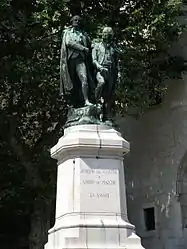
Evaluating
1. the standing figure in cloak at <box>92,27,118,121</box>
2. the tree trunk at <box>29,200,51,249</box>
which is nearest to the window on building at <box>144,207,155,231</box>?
the tree trunk at <box>29,200,51,249</box>

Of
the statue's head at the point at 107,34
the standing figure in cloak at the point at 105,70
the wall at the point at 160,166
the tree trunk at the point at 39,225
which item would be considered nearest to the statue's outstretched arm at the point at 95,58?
the standing figure in cloak at the point at 105,70

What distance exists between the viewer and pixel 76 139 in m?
10.9

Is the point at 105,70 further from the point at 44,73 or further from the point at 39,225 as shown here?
the point at 39,225

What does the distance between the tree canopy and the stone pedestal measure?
5.92 meters

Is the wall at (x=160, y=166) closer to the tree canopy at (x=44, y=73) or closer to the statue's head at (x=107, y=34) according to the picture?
the tree canopy at (x=44, y=73)

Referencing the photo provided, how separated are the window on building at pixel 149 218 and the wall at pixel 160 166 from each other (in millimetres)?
158

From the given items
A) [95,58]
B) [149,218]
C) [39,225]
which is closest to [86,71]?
[95,58]

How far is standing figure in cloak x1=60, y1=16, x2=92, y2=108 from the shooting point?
38.2ft

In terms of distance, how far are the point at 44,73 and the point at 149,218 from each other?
26.6 ft

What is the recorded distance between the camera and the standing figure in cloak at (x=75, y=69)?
458 inches

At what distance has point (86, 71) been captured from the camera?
38.4ft

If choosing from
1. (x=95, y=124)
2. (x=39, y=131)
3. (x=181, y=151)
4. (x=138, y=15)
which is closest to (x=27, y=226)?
(x=39, y=131)

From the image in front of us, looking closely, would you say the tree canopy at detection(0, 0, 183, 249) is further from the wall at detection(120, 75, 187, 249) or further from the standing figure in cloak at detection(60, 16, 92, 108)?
the standing figure in cloak at detection(60, 16, 92, 108)

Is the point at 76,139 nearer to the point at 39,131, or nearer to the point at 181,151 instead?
the point at 39,131
